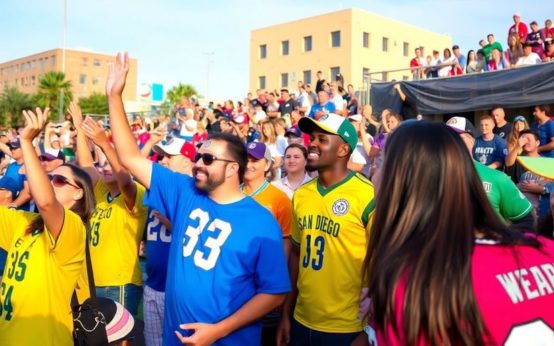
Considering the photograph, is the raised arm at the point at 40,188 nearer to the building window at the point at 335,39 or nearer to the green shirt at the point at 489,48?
the green shirt at the point at 489,48

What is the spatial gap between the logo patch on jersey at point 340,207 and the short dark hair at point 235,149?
25.4 inches

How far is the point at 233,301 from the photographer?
2906 millimetres

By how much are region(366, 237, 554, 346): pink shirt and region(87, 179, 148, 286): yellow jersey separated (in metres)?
3.07

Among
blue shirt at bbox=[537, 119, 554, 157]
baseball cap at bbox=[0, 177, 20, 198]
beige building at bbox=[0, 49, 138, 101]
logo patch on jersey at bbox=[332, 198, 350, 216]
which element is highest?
beige building at bbox=[0, 49, 138, 101]

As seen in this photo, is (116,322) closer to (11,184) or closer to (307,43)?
(11,184)

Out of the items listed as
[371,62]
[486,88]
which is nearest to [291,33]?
[371,62]

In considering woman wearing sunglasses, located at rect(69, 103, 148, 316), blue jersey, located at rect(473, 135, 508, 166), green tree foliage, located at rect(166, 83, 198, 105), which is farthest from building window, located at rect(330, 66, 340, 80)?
woman wearing sunglasses, located at rect(69, 103, 148, 316)

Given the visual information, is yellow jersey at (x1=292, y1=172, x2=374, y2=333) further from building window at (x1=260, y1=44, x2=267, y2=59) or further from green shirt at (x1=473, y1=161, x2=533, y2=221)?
building window at (x1=260, y1=44, x2=267, y2=59)

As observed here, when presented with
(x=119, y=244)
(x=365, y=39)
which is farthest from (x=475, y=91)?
(x=365, y=39)

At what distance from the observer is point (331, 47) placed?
46.7m

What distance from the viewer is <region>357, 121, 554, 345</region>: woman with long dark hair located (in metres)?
1.47

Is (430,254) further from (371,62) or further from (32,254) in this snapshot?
(371,62)

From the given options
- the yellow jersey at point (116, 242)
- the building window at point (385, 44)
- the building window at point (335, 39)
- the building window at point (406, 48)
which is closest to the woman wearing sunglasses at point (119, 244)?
the yellow jersey at point (116, 242)

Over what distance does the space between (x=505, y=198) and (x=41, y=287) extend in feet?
9.92
